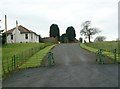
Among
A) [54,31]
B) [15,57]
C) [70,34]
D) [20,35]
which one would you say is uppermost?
[54,31]

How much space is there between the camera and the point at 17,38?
95.4m

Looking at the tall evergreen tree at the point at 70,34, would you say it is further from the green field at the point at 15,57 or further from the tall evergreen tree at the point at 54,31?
the green field at the point at 15,57

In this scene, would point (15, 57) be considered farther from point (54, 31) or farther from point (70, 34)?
point (54, 31)

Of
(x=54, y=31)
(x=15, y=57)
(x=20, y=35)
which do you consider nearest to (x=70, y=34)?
(x=54, y=31)

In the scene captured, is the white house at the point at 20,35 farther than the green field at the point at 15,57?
Yes

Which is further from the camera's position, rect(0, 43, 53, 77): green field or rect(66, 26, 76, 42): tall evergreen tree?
rect(66, 26, 76, 42): tall evergreen tree

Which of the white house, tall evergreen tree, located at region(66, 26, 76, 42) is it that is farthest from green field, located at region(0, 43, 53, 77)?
tall evergreen tree, located at region(66, 26, 76, 42)

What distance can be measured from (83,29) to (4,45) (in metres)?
58.3

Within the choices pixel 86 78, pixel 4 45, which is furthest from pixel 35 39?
pixel 86 78

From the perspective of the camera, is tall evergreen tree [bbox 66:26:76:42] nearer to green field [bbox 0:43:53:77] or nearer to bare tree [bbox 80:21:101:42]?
bare tree [bbox 80:21:101:42]

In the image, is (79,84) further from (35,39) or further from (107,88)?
(35,39)

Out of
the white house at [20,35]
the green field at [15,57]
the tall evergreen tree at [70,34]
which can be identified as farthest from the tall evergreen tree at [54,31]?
the green field at [15,57]

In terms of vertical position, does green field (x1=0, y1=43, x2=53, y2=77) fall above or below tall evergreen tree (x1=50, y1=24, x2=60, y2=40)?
below

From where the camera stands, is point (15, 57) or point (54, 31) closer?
point (15, 57)
